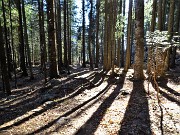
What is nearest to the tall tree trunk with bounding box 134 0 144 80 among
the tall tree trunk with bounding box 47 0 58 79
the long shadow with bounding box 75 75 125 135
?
the long shadow with bounding box 75 75 125 135

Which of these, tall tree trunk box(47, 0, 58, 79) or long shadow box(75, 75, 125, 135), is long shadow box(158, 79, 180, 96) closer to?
long shadow box(75, 75, 125, 135)

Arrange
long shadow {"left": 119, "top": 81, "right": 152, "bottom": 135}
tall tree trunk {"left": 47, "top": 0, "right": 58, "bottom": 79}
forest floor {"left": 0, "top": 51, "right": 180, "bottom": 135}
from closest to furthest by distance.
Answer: long shadow {"left": 119, "top": 81, "right": 152, "bottom": 135}
forest floor {"left": 0, "top": 51, "right": 180, "bottom": 135}
tall tree trunk {"left": 47, "top": 0, "right": 58, "bottom": 79}

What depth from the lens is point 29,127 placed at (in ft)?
20.9

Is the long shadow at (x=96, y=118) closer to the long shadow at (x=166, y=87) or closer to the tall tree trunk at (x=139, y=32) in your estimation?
the tall tree trunk at (x=139, y=32)

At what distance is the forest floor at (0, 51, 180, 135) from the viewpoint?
602cm

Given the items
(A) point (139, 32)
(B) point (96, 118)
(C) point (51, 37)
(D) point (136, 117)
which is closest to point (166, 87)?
(A) point (139, 32)

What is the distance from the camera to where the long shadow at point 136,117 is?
580 cm

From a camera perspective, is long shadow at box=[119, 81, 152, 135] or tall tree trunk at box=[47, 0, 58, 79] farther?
tall tree trunk at box=[47, 0, 58, 79]

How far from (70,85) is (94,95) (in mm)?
2351

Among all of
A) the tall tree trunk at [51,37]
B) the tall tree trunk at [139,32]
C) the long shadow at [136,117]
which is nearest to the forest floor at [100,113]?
the long shadow at [136,117]

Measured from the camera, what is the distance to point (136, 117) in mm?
6676

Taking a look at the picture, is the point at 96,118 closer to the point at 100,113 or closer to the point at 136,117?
the point at 100,113

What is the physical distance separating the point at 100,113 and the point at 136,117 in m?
1.23

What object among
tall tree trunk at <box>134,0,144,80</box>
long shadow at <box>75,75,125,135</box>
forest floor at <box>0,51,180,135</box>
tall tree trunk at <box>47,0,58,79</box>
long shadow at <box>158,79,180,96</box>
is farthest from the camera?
tall tree trunk at <box>47,0,58,79</box>
